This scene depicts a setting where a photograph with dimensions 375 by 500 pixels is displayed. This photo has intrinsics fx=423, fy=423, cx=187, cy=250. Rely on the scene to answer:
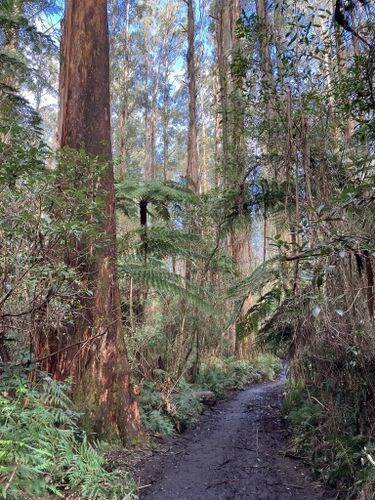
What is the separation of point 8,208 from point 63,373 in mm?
2105

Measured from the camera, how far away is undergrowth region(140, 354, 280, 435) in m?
5.41

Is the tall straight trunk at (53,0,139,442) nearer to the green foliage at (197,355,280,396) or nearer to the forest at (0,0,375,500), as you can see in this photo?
the forest at (0,0,375,500)

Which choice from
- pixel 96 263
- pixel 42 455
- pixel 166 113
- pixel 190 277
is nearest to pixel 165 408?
pixel 96 263

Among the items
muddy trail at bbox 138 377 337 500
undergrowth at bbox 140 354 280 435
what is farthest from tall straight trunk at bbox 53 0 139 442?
undergrowth at bbox 140 354 280 435

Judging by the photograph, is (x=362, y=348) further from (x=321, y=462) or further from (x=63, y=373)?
(x=63, y=373)

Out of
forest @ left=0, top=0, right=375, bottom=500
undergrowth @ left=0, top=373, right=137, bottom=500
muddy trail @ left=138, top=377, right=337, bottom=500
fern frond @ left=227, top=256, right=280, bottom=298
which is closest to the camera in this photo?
undergrowth @ left=0, top=373, right=137, bottom=500

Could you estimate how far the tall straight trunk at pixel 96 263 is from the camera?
423 centimetres

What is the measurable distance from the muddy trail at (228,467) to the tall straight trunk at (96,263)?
61cm

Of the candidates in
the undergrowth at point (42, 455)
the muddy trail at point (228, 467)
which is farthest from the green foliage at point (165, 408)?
the undergrowth at point (42, 455)

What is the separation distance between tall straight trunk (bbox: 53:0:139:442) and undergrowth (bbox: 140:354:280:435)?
0.90 metres

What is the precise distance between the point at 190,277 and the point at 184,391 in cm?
209

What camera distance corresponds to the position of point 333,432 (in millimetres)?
4105

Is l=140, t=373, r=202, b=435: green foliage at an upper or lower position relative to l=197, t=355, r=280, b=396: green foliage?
upper

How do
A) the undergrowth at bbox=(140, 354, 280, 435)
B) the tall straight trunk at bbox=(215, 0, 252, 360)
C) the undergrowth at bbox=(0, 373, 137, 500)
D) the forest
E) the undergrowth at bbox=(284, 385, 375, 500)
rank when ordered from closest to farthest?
the undergrowth at bbox=(0, 373, 137, 500)
the forest
the undergrowth at bbox=(284, 385, 375, 500)
the undergrowth at bbox=(140, 354, 280, 435)
the tall straight trunk at bbox=(215, 0, 252, 360)
